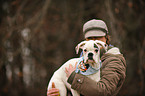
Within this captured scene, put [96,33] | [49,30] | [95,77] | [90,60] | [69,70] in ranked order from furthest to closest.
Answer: [49,30], [96,33], [69,70], [95,77], [90,60]

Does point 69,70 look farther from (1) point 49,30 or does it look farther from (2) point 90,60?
(1) point 49,30

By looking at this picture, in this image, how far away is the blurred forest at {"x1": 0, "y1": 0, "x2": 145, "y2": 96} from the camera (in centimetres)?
691

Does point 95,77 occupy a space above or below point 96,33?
below

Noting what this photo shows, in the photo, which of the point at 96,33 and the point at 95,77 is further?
the point at 96,33

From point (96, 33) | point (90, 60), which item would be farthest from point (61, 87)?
point (96, 33)

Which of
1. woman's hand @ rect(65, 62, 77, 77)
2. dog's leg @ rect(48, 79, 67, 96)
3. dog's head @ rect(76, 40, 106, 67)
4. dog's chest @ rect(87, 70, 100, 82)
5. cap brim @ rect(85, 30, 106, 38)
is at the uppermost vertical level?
cap brim @ rect(85, 30, 106, 38)

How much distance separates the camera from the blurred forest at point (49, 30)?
691cm

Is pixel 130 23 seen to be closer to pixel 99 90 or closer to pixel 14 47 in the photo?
pixel 14 47

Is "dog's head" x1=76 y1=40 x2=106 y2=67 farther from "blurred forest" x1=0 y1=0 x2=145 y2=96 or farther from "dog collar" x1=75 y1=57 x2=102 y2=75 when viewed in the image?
"blurred forest" x1=0 y1=0 x2=145 y2=96

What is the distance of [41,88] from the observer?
12680mm

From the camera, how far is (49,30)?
1548cm

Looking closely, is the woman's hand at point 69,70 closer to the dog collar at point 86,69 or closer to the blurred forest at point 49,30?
the dog collar at point 86,69

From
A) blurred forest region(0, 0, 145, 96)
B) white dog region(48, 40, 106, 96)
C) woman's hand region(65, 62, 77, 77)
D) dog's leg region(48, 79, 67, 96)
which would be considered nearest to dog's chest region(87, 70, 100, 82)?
white dog region(48, 40, 106, 96)

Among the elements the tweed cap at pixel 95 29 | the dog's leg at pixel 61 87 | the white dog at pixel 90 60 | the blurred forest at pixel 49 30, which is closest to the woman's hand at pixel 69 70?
the white dog at pixel 90 60
